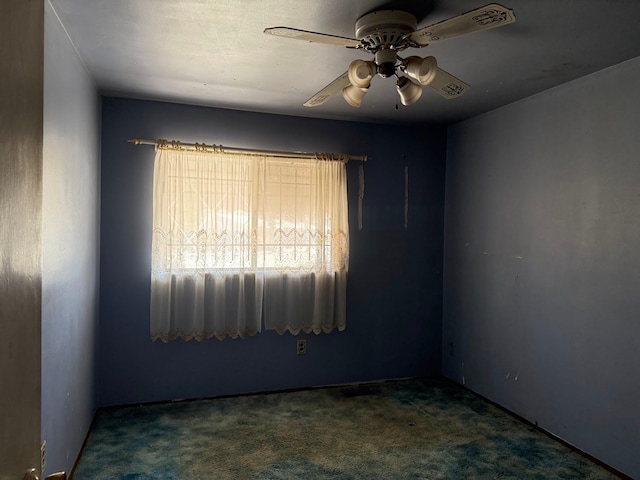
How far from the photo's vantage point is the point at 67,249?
7.57 feet

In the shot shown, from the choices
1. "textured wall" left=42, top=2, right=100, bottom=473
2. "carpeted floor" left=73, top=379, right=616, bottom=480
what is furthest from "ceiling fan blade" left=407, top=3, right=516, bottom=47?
"carpeted floor" left=73, top=379, right=616, bottom=480

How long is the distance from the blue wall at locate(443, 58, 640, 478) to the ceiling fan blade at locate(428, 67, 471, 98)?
1140 millimetres

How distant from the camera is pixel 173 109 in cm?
348

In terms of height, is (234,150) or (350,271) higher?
(234,150)

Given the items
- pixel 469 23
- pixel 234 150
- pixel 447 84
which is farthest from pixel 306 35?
pixel 234 150

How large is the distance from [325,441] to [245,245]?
5.20ft

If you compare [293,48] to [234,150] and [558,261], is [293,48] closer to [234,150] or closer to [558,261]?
[234,150]

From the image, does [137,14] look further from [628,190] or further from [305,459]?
[628,190]

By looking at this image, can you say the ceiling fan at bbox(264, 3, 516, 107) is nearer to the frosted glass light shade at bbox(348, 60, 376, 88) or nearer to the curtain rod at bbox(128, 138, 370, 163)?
the frosted glass light shade at bbox(348, 60, 376, 88)

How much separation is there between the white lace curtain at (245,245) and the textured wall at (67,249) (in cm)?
53

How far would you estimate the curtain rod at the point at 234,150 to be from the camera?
3354 mm

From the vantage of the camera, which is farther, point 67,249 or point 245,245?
point 245,245

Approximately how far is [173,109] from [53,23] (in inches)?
57.9

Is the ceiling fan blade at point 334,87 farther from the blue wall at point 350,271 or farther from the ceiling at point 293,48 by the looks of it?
the blue wall at point 350,271
